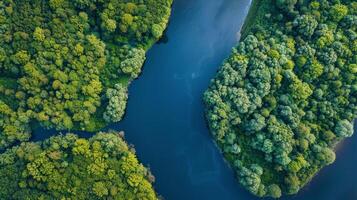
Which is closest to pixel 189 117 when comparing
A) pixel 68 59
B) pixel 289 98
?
pixel 289 98

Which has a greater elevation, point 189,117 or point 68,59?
point 68,59

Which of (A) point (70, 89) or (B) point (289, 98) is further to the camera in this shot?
(A) point (70, 89)

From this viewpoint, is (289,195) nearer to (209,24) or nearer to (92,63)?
(209,24)

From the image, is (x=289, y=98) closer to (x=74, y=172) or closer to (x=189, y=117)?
(x=189, y=117)

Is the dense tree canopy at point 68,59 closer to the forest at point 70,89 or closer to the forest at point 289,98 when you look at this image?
the forest at point 70,89

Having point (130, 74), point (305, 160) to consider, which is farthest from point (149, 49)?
point (305, 160)

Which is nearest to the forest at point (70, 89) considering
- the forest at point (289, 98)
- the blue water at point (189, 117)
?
the blue water at point (189, 117)

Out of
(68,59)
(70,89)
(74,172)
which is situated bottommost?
(74,172)
